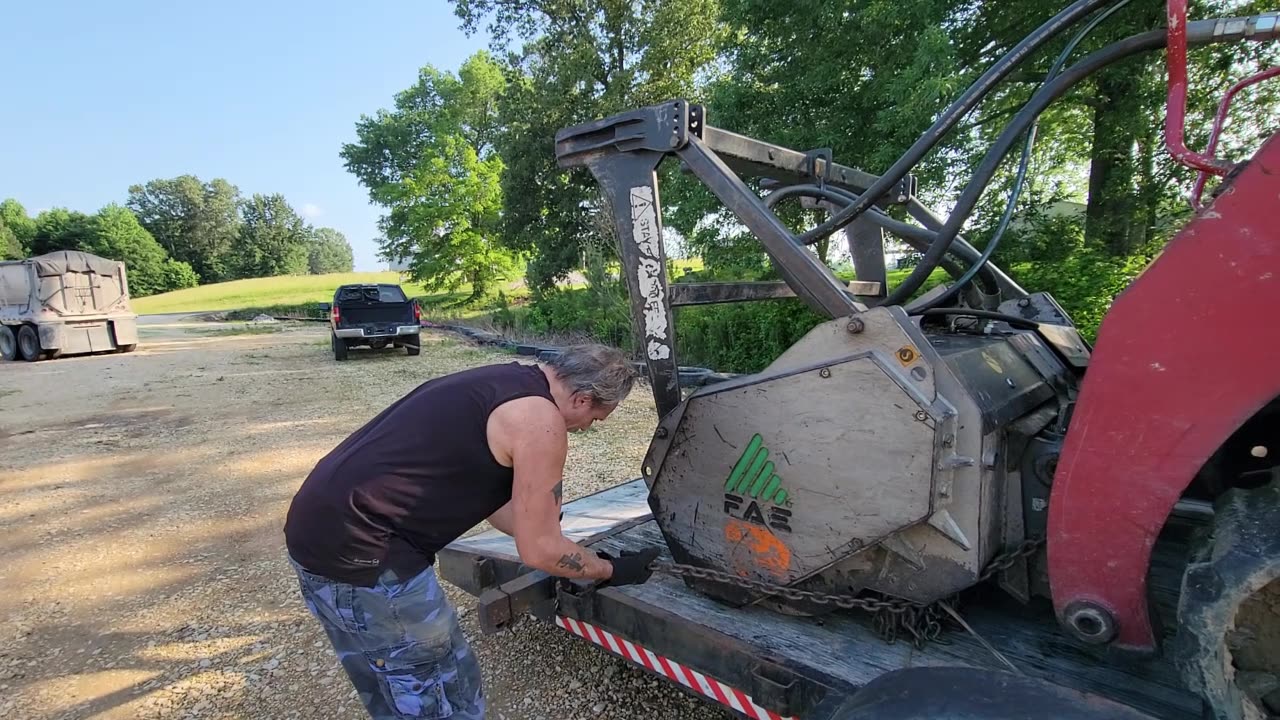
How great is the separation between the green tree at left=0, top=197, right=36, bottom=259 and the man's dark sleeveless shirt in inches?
3131

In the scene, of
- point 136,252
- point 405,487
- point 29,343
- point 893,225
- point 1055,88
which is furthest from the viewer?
point 136,252

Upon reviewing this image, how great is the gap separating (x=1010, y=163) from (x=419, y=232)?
2551cm

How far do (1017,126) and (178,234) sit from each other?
9394cm

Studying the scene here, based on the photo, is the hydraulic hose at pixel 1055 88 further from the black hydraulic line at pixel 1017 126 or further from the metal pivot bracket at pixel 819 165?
the metal pivot bracket at pixel 819 165

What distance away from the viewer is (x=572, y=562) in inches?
86.6

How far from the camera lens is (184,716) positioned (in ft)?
9.87

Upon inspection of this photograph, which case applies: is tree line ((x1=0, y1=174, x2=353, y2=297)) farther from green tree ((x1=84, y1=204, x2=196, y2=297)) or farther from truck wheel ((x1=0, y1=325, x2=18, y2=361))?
truck wheel ((x1=0, y1=325, x2=18, y2=361))

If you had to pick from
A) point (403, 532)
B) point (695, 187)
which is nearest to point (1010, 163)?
point (695, 187)

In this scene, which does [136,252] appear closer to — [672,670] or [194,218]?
[194,218]

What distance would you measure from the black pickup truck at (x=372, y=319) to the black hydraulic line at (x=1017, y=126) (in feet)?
47.3

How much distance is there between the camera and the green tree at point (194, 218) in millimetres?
74875

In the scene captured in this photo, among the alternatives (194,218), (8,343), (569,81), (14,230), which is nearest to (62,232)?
(14,230)

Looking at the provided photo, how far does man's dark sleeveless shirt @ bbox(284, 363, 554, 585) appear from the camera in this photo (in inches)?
80.2

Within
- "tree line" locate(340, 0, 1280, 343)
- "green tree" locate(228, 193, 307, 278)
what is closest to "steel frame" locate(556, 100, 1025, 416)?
"tree line" locate(340, 0, 1280, 343)
